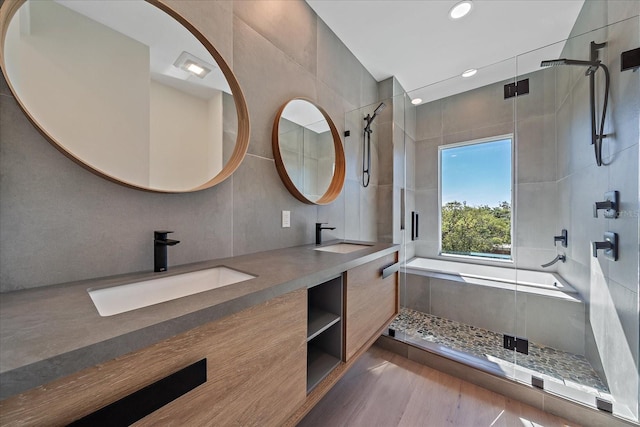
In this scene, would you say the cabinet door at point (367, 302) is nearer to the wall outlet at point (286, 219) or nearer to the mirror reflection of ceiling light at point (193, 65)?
the wall outlet at point (286, 219)

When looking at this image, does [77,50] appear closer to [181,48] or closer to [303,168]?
[181,48]

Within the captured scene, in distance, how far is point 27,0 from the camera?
715 millimetres

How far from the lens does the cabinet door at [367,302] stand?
3.80 ft

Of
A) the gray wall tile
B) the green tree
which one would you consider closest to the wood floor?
the green tree

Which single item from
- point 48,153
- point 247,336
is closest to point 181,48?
point 48,153

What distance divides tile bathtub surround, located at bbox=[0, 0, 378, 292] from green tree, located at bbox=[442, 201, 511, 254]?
1397 mm

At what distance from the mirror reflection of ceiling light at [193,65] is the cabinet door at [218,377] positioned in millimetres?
1094

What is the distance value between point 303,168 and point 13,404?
1.50 metres

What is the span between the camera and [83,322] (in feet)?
1.61

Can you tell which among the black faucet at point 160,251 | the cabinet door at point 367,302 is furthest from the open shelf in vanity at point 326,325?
the black faucet at point 160,251

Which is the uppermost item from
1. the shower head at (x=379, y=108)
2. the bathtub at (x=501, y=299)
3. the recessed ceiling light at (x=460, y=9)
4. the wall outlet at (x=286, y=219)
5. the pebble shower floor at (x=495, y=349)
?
the recessed ceiling light at (x=460, y=9)

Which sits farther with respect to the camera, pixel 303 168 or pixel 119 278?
pixel 303 168

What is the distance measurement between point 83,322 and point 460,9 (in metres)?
2.69

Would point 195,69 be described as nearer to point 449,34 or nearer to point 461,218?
point 449,34
